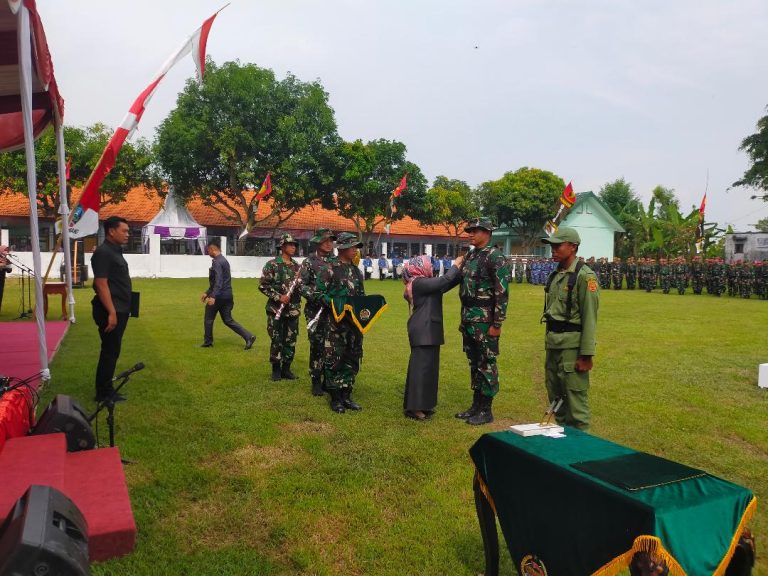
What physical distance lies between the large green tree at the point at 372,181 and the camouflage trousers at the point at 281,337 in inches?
923

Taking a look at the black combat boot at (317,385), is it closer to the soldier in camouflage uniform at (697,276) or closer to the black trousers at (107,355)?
the black trousers at (107,355)

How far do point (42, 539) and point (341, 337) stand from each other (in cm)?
412

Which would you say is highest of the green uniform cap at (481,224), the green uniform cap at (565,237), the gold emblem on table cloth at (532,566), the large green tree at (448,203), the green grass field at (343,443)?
the large green tree at (448,203)

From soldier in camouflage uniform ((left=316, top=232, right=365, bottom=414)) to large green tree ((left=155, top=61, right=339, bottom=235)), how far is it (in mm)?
23727

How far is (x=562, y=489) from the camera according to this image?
222 centimetres

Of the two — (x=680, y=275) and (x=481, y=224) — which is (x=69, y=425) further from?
(x=680, y=275)

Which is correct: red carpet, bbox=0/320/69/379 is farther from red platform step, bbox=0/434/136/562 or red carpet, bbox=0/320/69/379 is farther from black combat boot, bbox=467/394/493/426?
black combat boot, bbox=467/394/493/426

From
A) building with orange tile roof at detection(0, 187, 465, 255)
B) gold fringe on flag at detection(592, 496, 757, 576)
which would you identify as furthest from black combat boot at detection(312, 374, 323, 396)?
building with orange tile roof at detection(0, 187, 465, 255)

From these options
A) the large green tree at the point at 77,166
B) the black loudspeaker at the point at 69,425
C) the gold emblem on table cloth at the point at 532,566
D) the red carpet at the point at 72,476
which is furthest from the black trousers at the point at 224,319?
the large green tree at the point at 77,166

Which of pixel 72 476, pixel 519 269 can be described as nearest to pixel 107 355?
pixel 72 476

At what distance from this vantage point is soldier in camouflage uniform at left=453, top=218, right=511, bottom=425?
209 inches

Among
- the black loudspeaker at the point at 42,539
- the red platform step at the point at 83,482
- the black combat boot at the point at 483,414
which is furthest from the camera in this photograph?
the black combat boot at the point at 483,414

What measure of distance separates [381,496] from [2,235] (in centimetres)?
2833

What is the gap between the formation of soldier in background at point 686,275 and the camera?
870 inches
